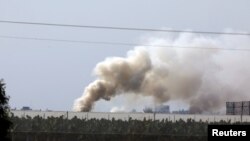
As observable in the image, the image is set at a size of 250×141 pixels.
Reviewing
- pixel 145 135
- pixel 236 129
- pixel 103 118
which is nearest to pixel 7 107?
pixel 236 129

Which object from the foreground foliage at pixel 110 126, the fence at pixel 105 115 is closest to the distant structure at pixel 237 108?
the fence at pixel 105 115

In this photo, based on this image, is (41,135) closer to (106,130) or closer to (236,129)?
(106,130)

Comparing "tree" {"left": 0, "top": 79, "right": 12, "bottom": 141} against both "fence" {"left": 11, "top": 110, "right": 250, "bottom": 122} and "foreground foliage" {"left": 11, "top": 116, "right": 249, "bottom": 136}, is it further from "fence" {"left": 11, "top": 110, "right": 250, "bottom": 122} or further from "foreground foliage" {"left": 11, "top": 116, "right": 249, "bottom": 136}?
A: "fence" {"left": 11, "top": 110, "right": 250, "bottom": 122}

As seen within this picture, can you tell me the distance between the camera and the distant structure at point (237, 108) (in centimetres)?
11450

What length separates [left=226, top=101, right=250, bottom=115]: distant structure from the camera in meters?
114

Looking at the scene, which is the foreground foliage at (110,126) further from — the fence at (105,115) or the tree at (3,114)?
the tree at (3,114)

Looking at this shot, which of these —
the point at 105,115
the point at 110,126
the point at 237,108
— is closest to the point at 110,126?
the point at 110,126

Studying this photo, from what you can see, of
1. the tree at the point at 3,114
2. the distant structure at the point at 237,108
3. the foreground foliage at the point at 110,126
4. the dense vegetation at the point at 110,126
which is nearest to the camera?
the tree at the point at 3,114

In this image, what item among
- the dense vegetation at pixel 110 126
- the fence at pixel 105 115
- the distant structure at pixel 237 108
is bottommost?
the dense vegetation at pixel 110 126

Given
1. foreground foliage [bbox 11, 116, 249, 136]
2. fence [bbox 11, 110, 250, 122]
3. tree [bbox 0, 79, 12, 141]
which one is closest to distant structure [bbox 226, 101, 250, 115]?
fence [bbox 11, 110, 250, 122]

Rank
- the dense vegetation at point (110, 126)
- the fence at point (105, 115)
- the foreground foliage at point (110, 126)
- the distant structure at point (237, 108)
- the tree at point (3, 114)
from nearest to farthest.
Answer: the tree at point (3, 114), the dense vegetation at point (110, 126), the foreground foliage at point (110, 126), the fence at point (105, 115), the distant structure at point (237, 108)

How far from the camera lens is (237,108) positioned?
392ft

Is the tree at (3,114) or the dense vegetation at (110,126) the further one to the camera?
the dense vegetation at (110,126)

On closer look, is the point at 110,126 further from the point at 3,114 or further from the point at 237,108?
the point at 237,108
